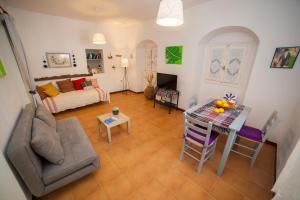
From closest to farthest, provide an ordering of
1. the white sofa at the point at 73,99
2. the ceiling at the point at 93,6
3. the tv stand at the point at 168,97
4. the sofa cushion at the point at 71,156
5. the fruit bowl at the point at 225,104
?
1. the sofa cushion at the point at 71,156
2. the fruit bowl at the point at 225,104
3. the ceiling at the point at 93,6
4. the white sofa at the point at 73,99
5. the tv stand at the point at 168,97

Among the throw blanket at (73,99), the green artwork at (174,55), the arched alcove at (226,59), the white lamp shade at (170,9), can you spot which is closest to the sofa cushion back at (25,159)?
the white lamp shade at (170,9)

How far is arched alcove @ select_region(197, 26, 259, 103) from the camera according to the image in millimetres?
2635

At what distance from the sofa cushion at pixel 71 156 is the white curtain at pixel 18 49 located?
134 centimetres

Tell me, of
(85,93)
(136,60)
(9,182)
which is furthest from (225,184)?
(136,60)

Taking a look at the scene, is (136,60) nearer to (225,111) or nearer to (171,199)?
(225,111)

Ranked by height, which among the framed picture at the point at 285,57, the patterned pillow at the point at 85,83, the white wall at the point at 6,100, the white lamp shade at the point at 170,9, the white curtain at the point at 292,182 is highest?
the white lamp shade at the point at 170,9

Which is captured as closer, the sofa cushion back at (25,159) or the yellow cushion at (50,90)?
the sofa cushion back at (25,159)

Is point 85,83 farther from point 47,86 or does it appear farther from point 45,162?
point 45,162

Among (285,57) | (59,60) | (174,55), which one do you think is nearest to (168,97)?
(174,55)

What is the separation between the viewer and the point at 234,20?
242 cm

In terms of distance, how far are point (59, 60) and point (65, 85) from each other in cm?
92

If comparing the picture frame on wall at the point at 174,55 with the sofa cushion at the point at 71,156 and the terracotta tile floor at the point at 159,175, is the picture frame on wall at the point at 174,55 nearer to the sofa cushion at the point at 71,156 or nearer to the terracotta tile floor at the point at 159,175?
the terracotta tile floor at the point at 159,175

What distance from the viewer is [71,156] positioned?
1.56 metres

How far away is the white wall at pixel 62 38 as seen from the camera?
3.48 meters
